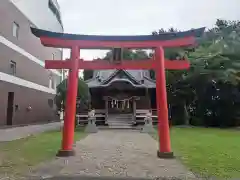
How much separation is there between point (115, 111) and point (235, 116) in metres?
9.77

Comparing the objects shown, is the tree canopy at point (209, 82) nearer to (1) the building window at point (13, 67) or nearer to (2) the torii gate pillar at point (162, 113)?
(1) the building window at point (13, 67)

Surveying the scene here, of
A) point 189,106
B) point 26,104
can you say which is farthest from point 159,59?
point 189,106

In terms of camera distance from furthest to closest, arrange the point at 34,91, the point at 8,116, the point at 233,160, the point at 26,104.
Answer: the point at 34,91
the point at 26,104
the point at 8,116
the point at 233,160

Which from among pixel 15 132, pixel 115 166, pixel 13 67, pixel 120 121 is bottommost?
pixel 115 166

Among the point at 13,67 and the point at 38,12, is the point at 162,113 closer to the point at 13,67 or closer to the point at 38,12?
the point at 13,67

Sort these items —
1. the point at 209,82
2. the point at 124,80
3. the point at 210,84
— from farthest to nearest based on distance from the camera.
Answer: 1. the point at 210,84
2. the point at 209,82
3. the point at 124,80

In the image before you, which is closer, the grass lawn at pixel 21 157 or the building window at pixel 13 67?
A: the grass lawn at pixel 21 157

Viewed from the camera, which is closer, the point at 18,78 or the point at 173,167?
the point at 173,167

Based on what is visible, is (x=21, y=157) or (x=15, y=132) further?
(x=15, y=132)

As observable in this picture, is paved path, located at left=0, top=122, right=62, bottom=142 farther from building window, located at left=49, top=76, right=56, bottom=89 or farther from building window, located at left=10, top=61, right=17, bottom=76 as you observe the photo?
building window, located at left=49, top=76, right=56, bottom=89

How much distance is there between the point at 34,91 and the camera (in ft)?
85.1

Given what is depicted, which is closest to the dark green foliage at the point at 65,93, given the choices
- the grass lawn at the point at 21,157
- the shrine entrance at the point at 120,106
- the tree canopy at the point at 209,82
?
the shrine entrance at the point at 120,106

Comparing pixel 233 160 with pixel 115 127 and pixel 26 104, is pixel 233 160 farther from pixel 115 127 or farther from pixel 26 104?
pixel 26 104

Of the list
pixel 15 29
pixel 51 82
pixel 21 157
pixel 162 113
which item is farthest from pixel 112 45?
pixel 51 82
